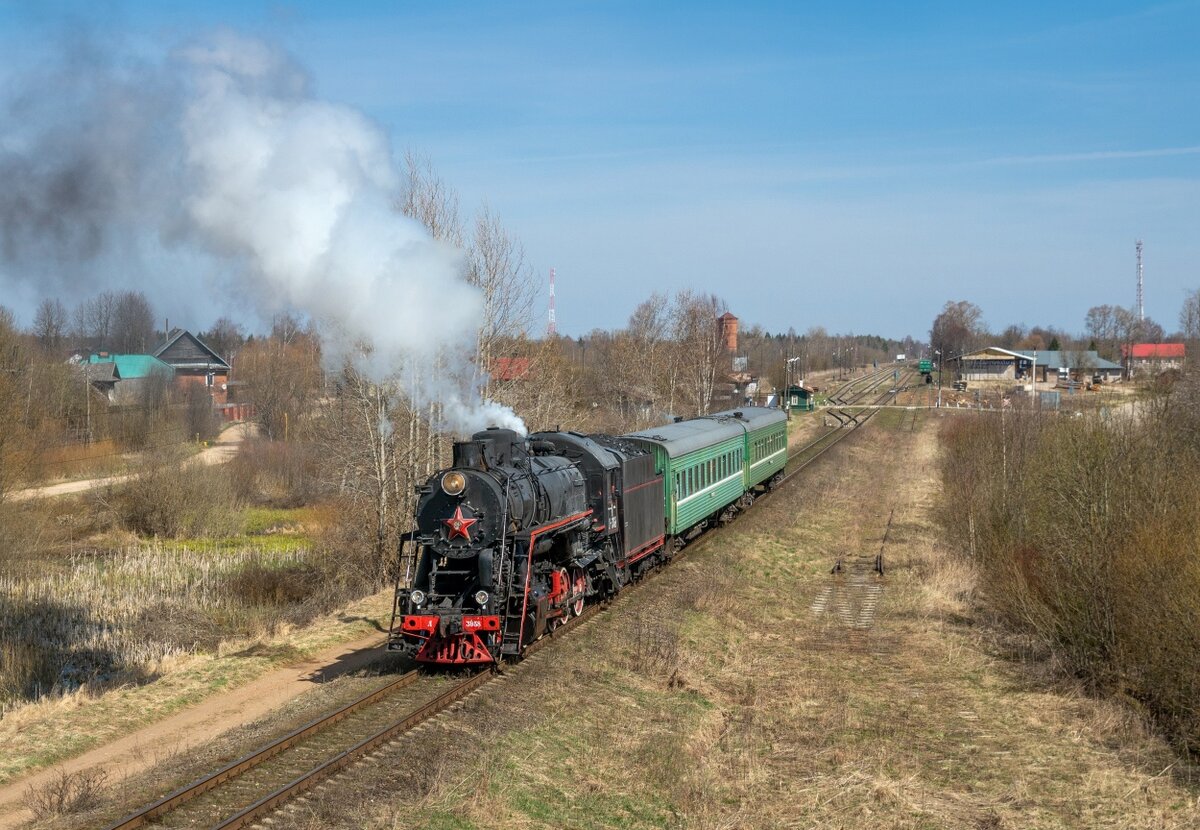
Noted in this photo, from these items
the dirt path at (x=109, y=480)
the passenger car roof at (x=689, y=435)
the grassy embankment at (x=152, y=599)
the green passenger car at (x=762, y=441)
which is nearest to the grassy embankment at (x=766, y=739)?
the passenger car roof at (x=689, y=435)

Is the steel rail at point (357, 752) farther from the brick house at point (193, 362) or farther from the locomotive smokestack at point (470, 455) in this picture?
the brick house at point (193, 362)

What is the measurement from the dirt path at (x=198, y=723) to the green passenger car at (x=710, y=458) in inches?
391

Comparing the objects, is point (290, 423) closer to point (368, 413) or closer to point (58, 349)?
point (58, 349)

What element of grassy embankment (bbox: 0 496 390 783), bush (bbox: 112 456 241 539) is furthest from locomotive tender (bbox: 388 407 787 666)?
bush (bbox: 112 456 241 539)

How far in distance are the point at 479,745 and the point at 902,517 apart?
99.0 feet

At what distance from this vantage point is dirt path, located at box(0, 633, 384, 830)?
12.3m

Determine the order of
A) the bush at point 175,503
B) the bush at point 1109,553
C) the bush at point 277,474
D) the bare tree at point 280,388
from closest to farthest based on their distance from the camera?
the bush at point 1109,553 → the bush at point 175,503 → the bush at point 277,474 → the bare tree at point 280,388

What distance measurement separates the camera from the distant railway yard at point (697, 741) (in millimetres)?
11688

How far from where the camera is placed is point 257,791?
11.4 meters

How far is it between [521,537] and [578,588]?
3.87 m

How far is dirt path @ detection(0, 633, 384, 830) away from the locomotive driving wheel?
12.6 ft

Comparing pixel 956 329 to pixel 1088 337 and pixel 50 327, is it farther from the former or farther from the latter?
pixel 50 327

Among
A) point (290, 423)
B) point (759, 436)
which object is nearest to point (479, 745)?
point (759, 436)

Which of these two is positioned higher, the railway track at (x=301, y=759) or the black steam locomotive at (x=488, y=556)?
the black steam locomotive at (x=488, y=556)
